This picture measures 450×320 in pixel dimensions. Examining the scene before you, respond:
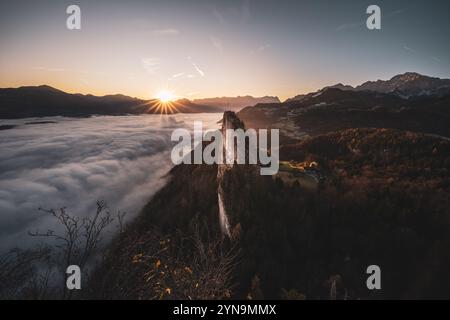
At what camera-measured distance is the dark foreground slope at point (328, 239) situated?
88.4ft

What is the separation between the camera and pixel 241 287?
3041cm

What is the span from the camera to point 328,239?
3509 centimetres

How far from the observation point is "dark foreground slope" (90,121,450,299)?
27.0m

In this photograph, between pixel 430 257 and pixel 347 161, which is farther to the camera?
pixel 347 161

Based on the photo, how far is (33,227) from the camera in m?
109

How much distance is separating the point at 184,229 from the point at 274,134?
8001 cm

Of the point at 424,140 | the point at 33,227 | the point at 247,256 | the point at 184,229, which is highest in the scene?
the point at 424,140

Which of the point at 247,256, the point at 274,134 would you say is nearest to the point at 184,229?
the point at 247,256

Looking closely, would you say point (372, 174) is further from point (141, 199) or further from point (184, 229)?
point (141, 199)
